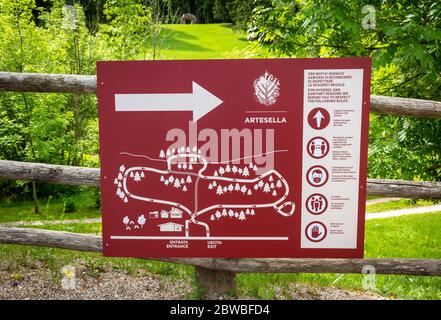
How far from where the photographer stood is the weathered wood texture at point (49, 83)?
11.5 ft

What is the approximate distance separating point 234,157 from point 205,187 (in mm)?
297

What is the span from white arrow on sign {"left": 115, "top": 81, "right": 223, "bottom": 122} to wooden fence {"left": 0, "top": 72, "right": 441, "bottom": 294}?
1.83ft

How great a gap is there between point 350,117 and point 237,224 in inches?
42.5

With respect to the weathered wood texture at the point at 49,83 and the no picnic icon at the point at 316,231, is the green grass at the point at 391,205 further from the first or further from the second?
the weathered wood texture at the point at 49,83

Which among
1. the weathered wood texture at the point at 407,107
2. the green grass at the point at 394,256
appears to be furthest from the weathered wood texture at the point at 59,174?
the weathered wood texture at the point at 407,107

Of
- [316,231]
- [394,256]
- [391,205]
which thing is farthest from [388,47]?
[391,205]

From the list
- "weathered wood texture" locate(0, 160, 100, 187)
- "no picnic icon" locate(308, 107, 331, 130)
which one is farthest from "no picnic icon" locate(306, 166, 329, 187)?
"weathered wood texture" locate(0, 160, 100, 187)

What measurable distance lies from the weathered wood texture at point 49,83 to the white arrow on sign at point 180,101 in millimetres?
404

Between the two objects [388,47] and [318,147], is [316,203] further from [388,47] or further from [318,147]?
[388,47]

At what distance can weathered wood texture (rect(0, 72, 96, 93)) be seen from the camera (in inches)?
138

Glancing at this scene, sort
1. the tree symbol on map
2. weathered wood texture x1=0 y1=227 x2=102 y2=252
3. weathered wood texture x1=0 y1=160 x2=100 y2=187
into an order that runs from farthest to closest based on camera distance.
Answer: weathered wood texture x1=0 y1=227 x2=102 y2=252 → weathered wood texture x1=0 y1=160 x2=100 y2=187 → the tree symbol on map

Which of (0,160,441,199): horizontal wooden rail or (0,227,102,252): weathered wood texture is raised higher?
(0,160,441,199): horizontal wooden rail

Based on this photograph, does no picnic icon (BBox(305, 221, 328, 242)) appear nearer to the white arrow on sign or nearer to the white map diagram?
the white map diagram
